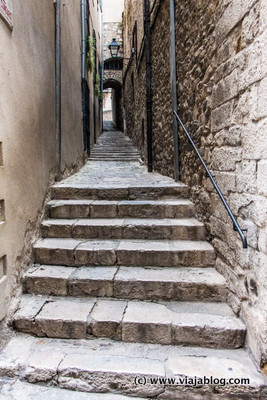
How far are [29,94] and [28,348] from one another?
2.37 meters

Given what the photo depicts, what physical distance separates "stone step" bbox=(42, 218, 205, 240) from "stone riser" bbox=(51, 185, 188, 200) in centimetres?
60

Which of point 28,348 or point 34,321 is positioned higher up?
point 34,321

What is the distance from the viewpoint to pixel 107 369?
188cm

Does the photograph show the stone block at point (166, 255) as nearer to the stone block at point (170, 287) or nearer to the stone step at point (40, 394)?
the stone block at point (170, 287)

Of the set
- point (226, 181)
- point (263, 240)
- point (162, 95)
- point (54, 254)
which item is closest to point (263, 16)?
point (226, 181)

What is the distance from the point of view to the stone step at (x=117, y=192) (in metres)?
3.74

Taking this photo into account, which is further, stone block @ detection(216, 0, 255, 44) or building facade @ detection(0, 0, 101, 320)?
building facade @ detection(0, 0, 101, 320)

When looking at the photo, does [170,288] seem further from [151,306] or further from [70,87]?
[70,87]

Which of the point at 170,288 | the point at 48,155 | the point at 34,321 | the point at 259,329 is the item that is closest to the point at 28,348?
the point at 34,321

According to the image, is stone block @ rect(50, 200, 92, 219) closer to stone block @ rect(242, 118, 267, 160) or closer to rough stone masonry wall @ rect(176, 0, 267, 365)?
rough stone masonry wall @ rect(176, 0, 267, 365)

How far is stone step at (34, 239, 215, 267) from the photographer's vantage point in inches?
108
